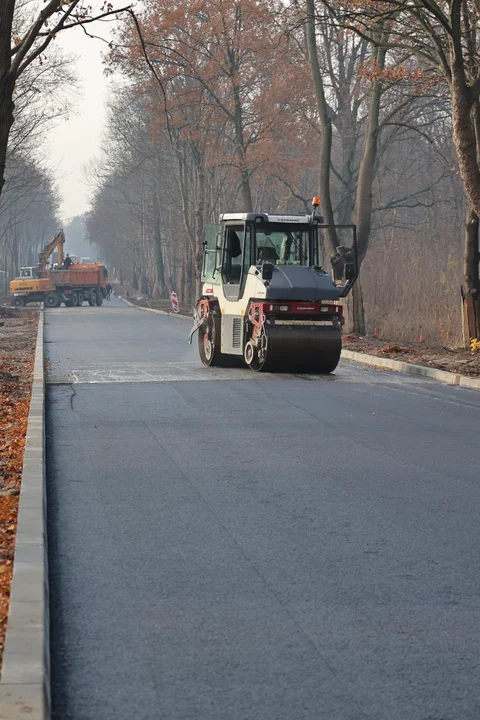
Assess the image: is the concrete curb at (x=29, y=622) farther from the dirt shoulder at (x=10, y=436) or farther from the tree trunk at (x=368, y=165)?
the tree trunk at (x=368, y=165)

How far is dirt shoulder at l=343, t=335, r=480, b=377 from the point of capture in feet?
64.0

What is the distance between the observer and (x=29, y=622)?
4.97m

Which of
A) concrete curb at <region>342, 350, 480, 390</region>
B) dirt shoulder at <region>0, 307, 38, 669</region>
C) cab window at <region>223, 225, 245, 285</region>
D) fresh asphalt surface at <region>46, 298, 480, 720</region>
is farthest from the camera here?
cab window at <region>223, 225, 245, 285</region>

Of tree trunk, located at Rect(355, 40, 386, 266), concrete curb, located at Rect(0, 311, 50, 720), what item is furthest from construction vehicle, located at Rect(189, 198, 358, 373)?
concrete curb, located at Rect(0, 311, 50, 720)

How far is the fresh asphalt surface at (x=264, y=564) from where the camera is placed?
14.9ft

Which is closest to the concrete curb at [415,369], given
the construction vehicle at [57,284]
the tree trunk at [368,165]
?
the tree trunk at [368,165]

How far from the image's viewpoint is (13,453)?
10.3 meters

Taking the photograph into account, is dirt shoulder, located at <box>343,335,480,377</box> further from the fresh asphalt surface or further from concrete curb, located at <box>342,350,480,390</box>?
the fresh asphalt surface

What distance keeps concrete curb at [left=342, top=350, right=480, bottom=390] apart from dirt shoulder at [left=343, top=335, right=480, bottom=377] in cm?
29

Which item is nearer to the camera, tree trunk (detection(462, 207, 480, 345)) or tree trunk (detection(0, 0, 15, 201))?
tree trunk (detection(0, 0, 15, 201))

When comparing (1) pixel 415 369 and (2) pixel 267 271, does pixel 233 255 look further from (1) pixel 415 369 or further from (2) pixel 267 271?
(1) pixel 415 369

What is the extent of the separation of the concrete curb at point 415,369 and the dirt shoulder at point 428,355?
29cm

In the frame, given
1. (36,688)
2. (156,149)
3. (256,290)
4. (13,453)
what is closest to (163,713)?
Result: (36,688)

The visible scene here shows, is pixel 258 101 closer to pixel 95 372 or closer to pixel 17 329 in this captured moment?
pixel 17 329
